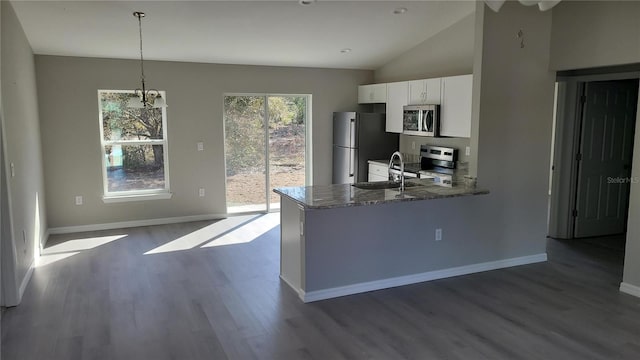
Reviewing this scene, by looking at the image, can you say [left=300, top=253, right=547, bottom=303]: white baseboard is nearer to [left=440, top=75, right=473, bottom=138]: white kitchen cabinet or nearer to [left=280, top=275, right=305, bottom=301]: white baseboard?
[left=280, top=275, right=305, bottom=301]: white baseboard

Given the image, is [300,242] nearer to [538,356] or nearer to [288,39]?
[538,356]

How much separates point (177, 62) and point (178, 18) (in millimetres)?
1719

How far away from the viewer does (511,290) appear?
4203 mm

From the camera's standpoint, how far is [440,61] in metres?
6.12

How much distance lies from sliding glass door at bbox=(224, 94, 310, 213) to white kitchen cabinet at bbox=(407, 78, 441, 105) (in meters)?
1.87

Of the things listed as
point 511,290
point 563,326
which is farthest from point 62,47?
point 563,326

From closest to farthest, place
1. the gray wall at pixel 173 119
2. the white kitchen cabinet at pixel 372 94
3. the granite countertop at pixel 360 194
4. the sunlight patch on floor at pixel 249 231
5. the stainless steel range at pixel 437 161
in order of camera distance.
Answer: the granite countertop at pixel 360 194 → the sunlight patch on floor at pixel 249 231 → the stainless steel range at pixel 437 161 → the gray wall at pixel 173 119 → the white kitchen cabinet at pixel 372 94

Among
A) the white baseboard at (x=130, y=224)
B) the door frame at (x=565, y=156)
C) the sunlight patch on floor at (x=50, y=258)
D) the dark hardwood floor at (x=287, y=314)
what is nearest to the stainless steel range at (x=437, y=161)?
the door frame at (x=565, y=156)

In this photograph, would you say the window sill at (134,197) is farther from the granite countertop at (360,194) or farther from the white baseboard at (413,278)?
the white baseboard at (413,278)

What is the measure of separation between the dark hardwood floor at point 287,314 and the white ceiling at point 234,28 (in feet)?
8.01

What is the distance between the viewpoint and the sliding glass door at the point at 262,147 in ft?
23.4

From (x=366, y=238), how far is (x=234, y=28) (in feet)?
9.23

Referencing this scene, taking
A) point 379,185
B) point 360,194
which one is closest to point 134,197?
point 379,185

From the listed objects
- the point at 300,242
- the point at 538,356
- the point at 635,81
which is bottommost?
the point at 538,356
